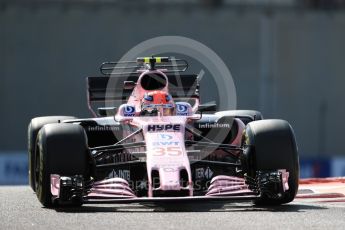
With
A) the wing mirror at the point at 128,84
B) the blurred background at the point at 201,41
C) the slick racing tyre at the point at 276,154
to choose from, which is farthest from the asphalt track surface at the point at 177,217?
the blurred background at the point at 201,41

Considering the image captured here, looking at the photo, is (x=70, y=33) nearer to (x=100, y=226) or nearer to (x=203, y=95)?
(x=203, y=95)

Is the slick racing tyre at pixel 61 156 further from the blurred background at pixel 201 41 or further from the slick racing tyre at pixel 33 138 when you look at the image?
the blurred background at pixel 201 41

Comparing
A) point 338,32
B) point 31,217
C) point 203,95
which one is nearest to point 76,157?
point 31,217

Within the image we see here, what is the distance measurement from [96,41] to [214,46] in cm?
564

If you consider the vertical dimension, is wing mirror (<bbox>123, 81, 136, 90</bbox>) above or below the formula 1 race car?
above

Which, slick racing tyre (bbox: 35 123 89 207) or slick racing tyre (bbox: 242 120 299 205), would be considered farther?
slick racing tyre (bbox: 242 120 299 205)

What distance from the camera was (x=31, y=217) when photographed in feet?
41.2

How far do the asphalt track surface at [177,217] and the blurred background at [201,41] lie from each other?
37.2 m

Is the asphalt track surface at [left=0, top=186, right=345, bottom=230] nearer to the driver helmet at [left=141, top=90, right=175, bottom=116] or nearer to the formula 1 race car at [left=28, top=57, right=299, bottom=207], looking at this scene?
the formula 1 race car at [left=28, top=57, right=299, bottom=207]

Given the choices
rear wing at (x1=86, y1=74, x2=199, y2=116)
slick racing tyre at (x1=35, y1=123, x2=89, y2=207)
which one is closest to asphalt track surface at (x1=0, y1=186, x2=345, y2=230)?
slick racing tyre at (x1=35, y1=123, x2=89, y2=207)

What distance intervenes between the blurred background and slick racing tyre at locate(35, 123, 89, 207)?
37.3 metres

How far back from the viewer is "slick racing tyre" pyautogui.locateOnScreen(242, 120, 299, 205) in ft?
45.2

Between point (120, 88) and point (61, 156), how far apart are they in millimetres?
3664

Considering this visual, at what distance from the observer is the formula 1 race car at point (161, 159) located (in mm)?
13406
